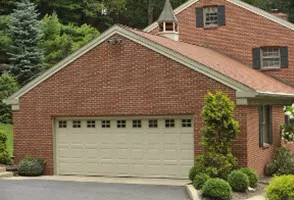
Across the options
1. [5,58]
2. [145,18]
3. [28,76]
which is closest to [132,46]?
[28,76]

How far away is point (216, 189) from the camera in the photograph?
1504 centimetres

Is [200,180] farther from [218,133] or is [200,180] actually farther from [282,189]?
[282,189]

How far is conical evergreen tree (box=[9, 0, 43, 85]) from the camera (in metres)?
38.4

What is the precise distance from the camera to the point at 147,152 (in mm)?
20219

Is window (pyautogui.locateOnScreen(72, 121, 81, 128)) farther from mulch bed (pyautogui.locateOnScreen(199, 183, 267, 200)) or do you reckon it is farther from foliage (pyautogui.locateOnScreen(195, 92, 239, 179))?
mulch bed (pyautogui.locateOnScreen(199, 183, 267, 200))

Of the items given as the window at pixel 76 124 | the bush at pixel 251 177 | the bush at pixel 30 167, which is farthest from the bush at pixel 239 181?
the bush at pixel 30 167

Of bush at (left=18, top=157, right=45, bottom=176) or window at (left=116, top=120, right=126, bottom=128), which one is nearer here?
window at (left=116, top=120, right=126, bottom=128)

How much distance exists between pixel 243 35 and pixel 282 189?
15338 mm

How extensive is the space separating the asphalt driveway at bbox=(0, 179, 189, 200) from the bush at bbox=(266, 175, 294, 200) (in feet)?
9.97

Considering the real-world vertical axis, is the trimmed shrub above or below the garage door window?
below

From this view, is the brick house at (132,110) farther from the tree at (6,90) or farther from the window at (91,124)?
the tree at (6,90)

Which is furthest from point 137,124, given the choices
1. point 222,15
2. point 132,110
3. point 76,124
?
point 222,15

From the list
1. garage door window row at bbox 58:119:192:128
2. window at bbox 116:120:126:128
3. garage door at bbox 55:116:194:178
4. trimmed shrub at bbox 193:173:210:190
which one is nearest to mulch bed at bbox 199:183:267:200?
trimmed shrub at bbox 193:173:210:190

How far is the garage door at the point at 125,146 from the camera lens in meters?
19.8
